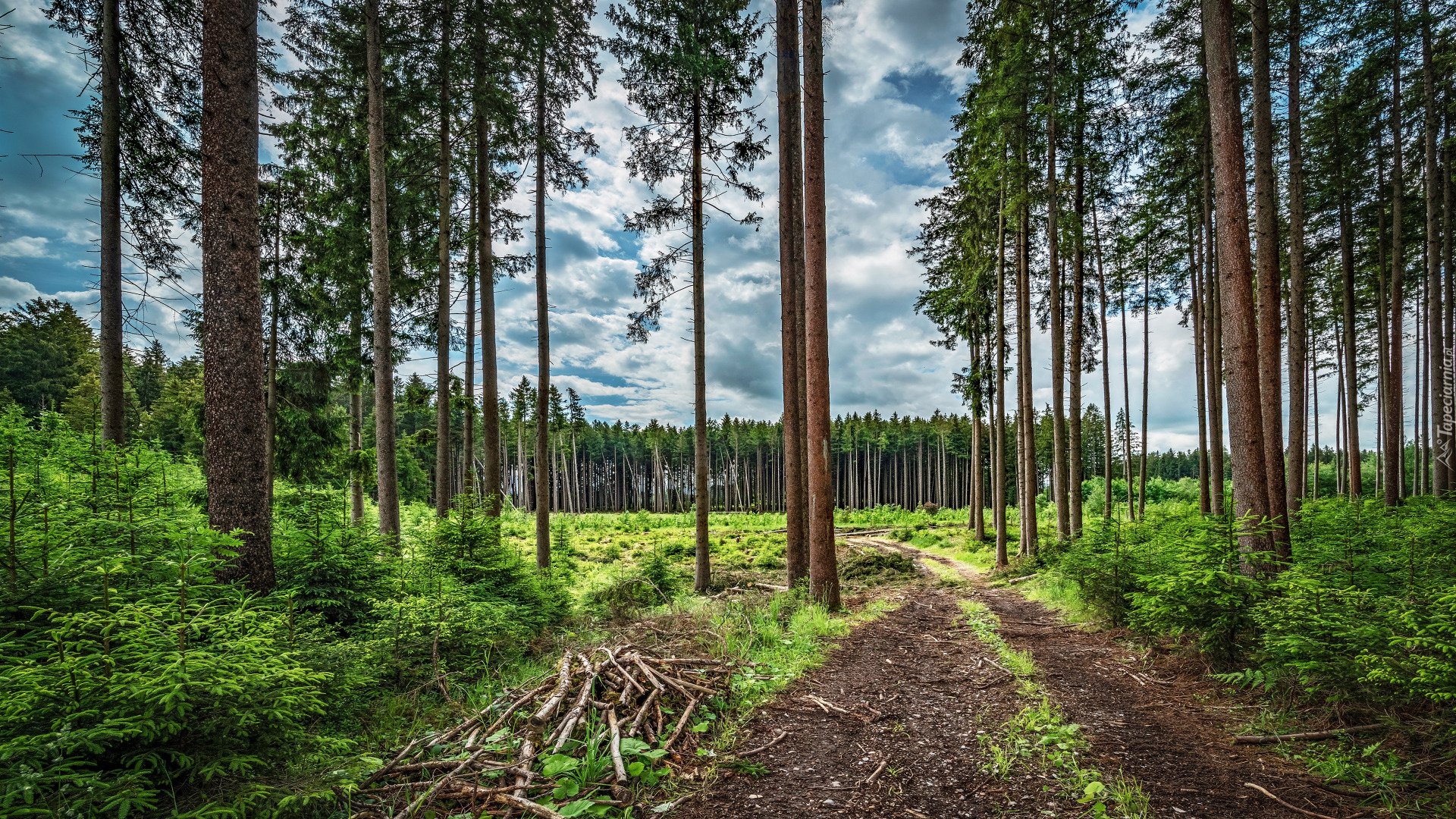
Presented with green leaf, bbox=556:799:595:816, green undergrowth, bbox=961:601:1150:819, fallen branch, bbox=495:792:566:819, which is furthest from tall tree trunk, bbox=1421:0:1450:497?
fallen branch, bbox=495:792:566:819

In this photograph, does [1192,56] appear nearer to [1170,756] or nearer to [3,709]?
[1170,756]

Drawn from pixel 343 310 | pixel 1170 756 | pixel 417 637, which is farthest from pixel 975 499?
pixel 343 310

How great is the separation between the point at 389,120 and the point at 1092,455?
60794mm

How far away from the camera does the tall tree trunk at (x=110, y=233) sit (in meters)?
7.71

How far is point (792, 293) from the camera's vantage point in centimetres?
974

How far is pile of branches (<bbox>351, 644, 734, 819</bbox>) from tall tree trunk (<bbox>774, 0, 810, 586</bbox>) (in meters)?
5.08

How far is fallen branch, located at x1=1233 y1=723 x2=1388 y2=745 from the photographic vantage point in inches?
130

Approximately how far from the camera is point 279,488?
12836 mm

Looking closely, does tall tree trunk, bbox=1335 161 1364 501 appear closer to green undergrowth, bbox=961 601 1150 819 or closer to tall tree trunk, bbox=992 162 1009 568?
tall tree trunk, bbox=992 162 1009 568

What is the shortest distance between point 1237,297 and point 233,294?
10329 mm

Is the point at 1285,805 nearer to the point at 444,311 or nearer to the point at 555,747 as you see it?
the point at 555,747

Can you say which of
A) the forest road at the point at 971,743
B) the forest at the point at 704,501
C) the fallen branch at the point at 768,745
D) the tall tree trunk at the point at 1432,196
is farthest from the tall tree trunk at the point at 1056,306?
the fallen branch at the point at 768,745

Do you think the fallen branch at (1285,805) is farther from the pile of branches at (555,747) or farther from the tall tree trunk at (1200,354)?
the tall tree trunk at (1200,354)

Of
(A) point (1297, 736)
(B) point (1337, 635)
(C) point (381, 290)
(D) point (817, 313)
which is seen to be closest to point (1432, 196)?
(D) point (817, 313)
